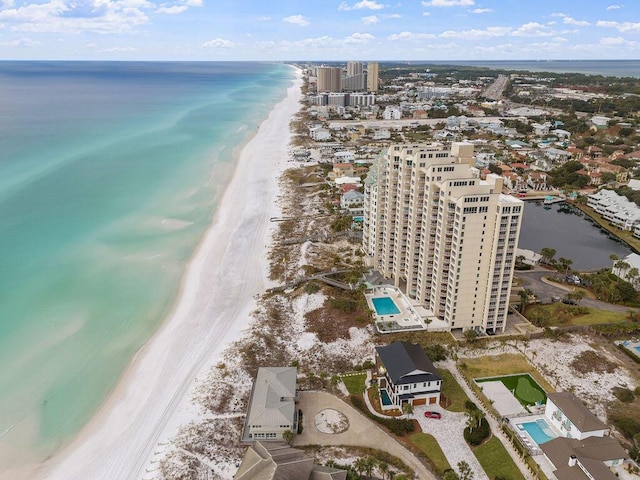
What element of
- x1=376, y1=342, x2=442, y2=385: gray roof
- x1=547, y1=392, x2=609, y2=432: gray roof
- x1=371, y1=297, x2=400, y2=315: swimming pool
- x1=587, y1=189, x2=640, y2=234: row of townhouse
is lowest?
x1=371, y1=297, x2=400, y2=315: swimming pool

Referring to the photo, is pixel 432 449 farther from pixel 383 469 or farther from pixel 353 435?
pixel 353 435

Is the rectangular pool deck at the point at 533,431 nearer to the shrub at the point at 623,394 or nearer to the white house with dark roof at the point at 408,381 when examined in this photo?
the white house with dark roof at the point at 408,381

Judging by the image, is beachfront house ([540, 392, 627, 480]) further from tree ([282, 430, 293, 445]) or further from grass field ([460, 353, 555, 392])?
tree ([282, 430, 293, 445])

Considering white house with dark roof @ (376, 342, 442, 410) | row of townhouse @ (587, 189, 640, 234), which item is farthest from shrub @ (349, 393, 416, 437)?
row of townhouse @ (587, 189, 640, 234)

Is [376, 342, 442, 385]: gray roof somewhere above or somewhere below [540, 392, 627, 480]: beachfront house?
above

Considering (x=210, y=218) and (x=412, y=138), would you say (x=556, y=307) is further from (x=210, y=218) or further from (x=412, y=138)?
(x=412, y=138)

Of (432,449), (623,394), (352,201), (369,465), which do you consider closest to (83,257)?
Result: (352,201)

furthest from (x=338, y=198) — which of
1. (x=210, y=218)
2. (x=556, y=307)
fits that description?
(x=556, y=307)
